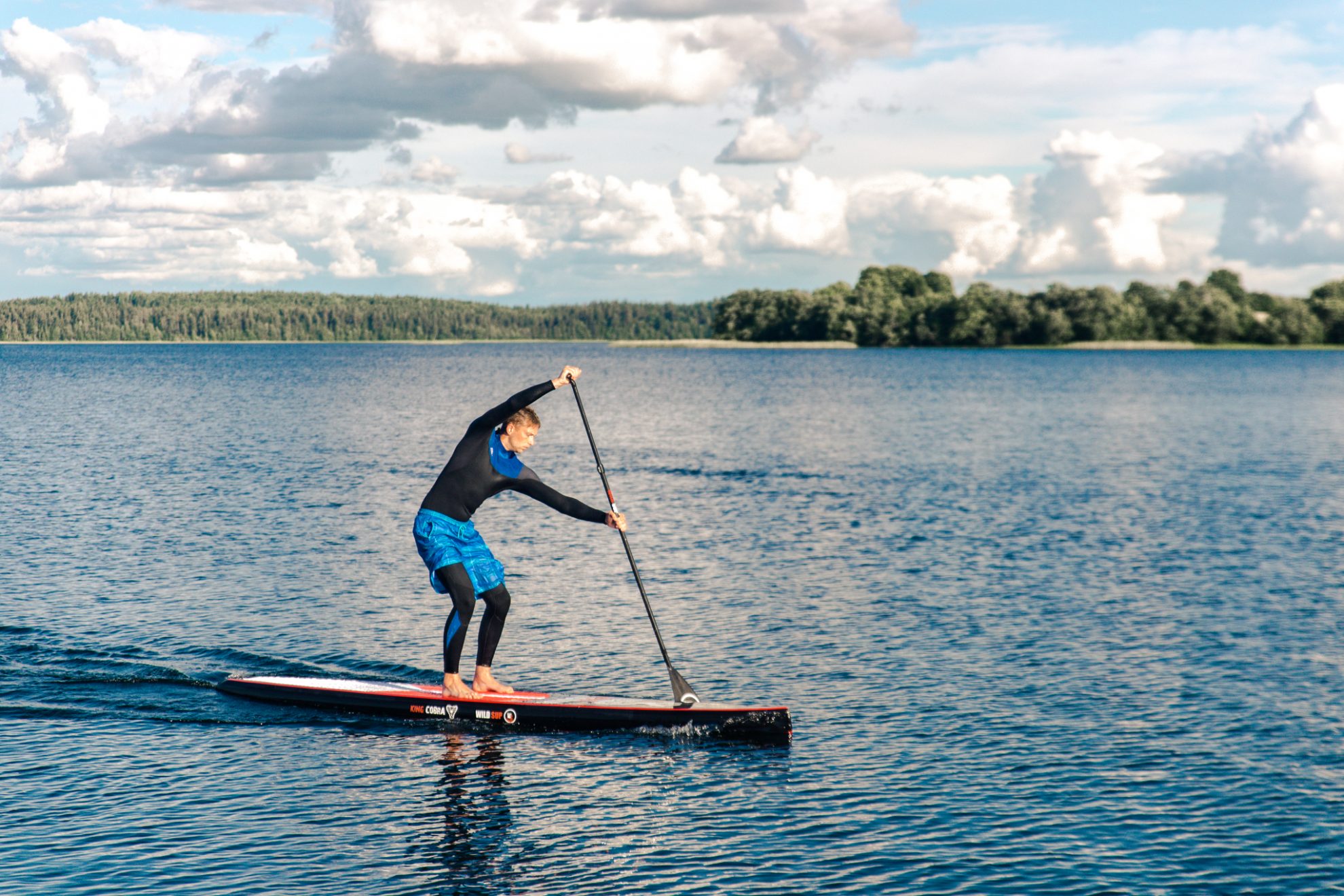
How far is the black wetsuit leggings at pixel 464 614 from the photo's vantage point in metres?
13.7

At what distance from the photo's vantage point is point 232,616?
66.2 ft

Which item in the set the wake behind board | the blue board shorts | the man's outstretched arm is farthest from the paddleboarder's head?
the wake behind board

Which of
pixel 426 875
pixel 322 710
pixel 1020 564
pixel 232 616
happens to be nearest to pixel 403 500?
pixel 232 616

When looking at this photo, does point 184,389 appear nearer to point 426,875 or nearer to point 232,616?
point 232,616

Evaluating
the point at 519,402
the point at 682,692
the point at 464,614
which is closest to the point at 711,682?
the point at 682,692

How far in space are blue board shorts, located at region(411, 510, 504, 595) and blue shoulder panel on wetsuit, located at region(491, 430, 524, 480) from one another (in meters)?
0.80

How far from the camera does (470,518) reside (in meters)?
13.6

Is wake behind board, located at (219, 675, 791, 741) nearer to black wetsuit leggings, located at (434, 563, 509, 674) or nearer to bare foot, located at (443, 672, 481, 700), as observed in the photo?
bare foot, located at (443, 672, 481, 700)

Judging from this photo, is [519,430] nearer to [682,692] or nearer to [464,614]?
[464,614]

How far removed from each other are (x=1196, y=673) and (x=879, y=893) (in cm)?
984

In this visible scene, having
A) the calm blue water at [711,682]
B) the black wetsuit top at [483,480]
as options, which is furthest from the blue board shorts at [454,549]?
the calm blue water at [711,682]

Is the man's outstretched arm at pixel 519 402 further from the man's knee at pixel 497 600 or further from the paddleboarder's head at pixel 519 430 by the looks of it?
the man's knee at pixel 497 600

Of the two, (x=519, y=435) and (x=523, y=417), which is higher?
(x=523, y=417)

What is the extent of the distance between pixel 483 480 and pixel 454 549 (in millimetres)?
944
